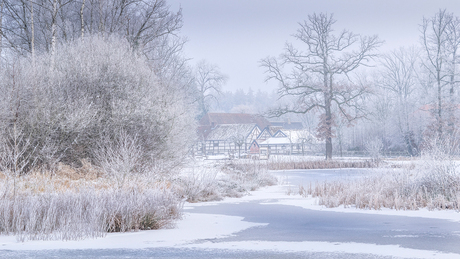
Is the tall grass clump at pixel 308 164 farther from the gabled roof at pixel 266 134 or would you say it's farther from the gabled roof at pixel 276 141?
the gabled roof at pixel 266 134

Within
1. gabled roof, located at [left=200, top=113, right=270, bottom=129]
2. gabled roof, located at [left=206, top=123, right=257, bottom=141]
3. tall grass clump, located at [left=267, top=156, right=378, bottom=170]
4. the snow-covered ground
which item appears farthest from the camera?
gabled roof, located at [left=200, top=113, right=270, bottom=129]

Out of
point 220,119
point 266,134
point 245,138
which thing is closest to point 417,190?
point 245,138

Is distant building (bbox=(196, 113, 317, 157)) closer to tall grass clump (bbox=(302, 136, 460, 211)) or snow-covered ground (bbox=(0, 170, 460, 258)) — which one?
tall grass clump (bbox=(302, 136, 460, 211))

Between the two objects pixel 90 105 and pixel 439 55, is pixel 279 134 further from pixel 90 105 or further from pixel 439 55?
pixel 90 105

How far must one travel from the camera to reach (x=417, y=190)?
1395 cm

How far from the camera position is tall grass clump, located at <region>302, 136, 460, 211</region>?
12789mm

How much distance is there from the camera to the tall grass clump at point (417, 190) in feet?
42.0

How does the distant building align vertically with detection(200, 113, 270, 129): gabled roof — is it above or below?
below

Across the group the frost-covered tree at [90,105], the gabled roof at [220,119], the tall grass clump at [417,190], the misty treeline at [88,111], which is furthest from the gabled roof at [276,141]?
the tall grass clump at [417,190]

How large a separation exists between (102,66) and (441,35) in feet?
112

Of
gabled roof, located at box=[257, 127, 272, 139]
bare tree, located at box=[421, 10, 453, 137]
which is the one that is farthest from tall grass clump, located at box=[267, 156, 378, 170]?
gabled roof, located at box=[257, 127, 272, 139]

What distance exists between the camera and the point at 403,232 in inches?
371

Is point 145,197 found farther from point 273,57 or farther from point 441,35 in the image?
→ point 441,35

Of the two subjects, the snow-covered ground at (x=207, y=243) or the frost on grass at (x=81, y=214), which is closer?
the snow-covered ground at (x=207, y=243)
